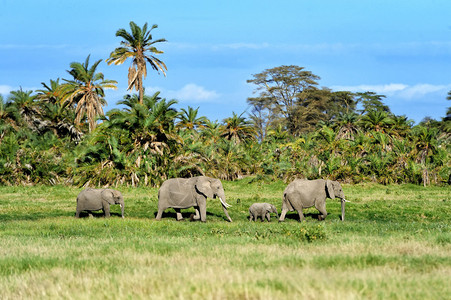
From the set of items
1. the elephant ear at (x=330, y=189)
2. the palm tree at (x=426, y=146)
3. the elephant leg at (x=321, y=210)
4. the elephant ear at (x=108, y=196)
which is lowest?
the elephant leg at (x=321, y=210)

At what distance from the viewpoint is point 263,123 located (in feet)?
251

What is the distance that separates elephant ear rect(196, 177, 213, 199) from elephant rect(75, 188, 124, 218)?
308 centimetres

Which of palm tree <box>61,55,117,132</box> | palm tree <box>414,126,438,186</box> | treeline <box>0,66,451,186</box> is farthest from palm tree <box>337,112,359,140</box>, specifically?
palm tree <box>61,55,117,132</box>

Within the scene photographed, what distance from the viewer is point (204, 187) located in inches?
725

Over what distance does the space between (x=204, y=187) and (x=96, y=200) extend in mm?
4182

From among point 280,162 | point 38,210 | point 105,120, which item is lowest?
point 38,210

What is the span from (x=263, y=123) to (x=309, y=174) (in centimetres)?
4109

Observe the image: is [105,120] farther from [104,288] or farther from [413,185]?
[104,288]

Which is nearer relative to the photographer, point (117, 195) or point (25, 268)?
point (25, 268)

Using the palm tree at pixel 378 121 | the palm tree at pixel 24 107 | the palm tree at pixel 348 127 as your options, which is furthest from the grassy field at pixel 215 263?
the palm tree at pixel 24 107

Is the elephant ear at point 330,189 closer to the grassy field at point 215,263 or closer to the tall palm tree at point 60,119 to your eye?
the grassy field at point 215,263

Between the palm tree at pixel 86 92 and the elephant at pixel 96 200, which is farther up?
the palm tree at pixel 86 92

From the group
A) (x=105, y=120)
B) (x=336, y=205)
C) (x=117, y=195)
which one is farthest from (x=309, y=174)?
(x=117, y=195)

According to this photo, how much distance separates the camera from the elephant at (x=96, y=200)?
18906mm
